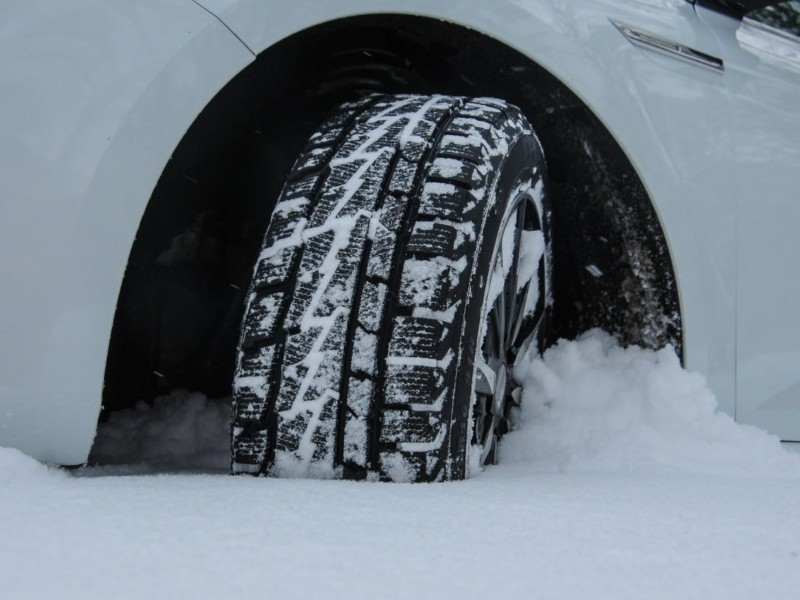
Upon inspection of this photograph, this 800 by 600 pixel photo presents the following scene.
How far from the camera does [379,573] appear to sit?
80cm

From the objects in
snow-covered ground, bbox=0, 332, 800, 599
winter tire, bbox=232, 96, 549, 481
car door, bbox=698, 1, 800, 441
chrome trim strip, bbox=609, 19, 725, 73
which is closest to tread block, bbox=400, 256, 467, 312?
winter tire, bbox=232, 96, 549, 481

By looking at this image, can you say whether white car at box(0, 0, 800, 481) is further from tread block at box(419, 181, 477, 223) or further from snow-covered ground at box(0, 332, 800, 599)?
snow-covered ground at box(0, 332, 800, 599)

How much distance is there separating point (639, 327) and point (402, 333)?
0.84 meters

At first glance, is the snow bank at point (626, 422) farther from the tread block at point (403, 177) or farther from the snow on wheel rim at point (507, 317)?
the tread block at point (403, 177)

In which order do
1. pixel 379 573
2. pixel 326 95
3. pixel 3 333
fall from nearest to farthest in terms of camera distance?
pixel 379 573 < pixel 3 333 < pixel 326 95

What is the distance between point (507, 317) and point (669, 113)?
0.53 metres

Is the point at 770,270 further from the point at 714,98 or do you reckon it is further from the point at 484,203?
the point at 484,203

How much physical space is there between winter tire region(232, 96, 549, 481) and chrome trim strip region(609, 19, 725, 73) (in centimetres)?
50

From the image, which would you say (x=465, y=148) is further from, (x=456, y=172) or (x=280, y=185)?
(x=280, y=185)

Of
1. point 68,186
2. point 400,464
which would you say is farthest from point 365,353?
point 68,186

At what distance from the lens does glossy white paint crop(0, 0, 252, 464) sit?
1.07 metres

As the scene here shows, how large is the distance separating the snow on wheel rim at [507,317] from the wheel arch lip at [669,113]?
0.78 ft

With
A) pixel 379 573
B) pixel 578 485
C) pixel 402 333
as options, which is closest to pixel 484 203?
pixel 402 333

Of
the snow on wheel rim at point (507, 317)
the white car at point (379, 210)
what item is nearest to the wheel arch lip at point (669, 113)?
the white car at point (379, 210)
